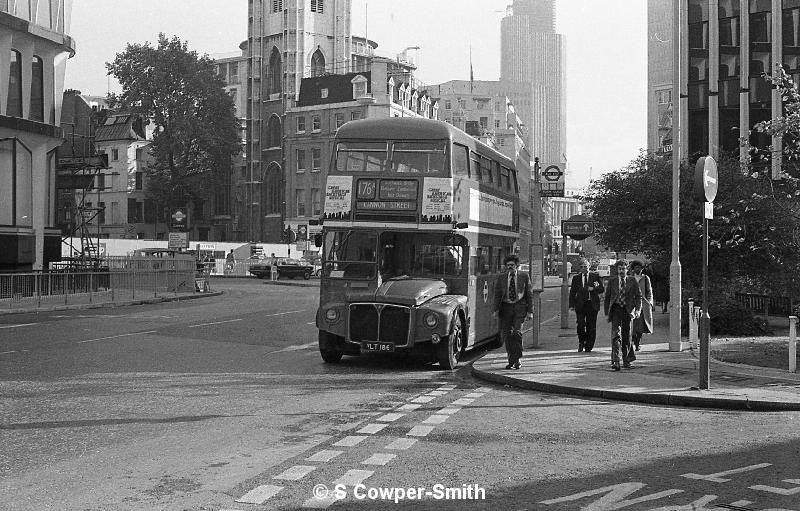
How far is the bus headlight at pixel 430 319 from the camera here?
647 inches

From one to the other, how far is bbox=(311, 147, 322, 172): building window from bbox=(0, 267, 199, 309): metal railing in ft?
165

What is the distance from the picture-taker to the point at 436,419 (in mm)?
11117

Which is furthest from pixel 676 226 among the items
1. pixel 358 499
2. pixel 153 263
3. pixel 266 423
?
pixel 153 263

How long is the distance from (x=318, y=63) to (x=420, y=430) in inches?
3917

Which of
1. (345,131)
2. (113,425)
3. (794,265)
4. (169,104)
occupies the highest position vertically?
(169,104)

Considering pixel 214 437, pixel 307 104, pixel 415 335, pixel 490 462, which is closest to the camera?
pixel 490 462

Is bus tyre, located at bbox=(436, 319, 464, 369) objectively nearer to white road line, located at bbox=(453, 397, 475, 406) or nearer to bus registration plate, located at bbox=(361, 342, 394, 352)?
bus registration plate, located at bbox=(361, 342, 394, 352)

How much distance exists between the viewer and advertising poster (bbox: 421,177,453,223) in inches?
688

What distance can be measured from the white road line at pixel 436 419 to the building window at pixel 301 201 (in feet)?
285

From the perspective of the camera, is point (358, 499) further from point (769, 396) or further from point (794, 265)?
point (794, 265)

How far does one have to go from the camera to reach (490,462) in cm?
852

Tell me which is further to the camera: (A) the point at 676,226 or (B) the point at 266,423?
(A) the point at 676,226

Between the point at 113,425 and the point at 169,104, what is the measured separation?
7626 centimetres

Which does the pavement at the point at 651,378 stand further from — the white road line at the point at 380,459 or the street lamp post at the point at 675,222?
the white road line at the point at 380,459
